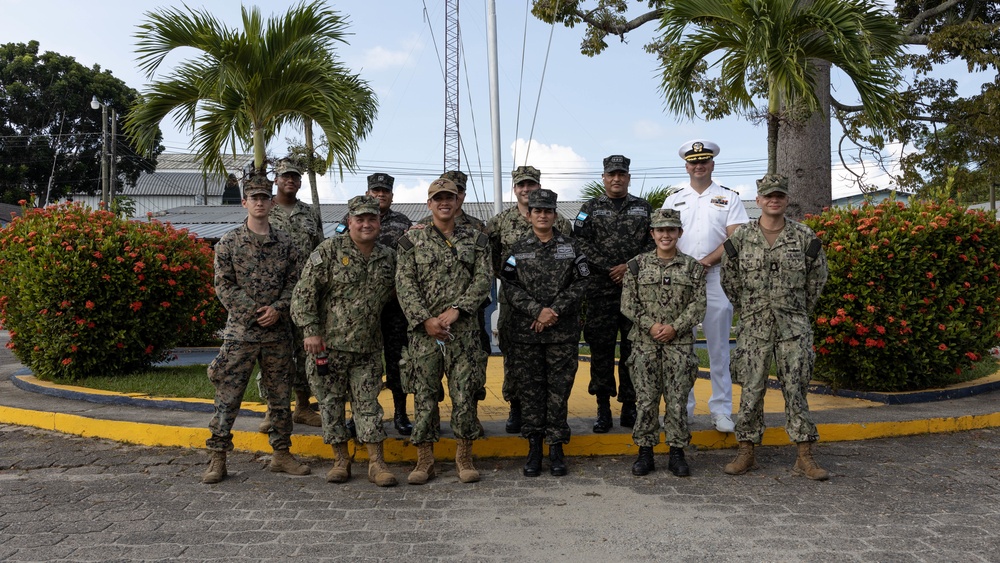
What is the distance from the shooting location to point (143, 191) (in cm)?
4722

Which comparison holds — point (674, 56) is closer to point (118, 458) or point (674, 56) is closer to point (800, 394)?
point (800, 394)

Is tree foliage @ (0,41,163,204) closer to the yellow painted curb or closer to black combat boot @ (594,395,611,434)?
the yellow painted curb

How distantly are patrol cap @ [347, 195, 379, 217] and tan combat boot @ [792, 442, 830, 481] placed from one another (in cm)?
328

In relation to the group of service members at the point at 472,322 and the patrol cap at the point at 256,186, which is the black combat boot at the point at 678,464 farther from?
the patrol cap at the point at 256,186

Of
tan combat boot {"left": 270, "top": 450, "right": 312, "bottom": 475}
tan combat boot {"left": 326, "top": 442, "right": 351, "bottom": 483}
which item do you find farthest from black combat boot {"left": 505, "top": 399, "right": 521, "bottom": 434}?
tan combat boot {"left": 270, "top": 450, "right": 312, "bottom": 475}

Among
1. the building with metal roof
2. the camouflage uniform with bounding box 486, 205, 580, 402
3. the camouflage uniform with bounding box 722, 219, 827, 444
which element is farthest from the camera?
the building with metal roof

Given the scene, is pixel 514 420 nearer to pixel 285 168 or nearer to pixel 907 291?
pixel 285 168

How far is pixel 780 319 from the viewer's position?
5.04 meters

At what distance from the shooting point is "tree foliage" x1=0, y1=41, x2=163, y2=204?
119ft

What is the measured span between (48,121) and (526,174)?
39377mm

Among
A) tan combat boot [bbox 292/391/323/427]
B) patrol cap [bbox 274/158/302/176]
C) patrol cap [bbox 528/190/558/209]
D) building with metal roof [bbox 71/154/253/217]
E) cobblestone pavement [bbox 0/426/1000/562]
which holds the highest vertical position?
building with metal roof [bbox 71/154/253/217]

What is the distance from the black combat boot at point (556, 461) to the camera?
5.09 m

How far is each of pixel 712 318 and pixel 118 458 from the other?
468 centimetres

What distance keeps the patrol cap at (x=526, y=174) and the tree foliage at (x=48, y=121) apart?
3605 cm
